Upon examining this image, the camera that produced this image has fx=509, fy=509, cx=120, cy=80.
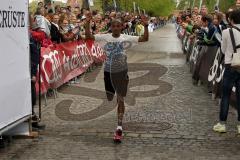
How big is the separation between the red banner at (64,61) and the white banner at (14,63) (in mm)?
3059

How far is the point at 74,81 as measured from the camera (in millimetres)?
14008

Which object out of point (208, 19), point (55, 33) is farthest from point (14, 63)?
point (208, 19)

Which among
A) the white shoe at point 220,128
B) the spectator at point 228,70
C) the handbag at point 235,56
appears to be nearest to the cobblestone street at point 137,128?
the white shoe at point 220,128

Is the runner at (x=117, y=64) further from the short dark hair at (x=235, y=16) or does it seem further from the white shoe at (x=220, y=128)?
the white shoe at (x=220, y=128)

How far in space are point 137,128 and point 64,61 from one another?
5.19 meters

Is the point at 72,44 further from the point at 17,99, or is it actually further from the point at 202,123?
the point at 17,99

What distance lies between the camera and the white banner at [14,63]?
647cm

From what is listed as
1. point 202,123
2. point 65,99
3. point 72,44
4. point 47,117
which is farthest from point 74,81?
point 202,123

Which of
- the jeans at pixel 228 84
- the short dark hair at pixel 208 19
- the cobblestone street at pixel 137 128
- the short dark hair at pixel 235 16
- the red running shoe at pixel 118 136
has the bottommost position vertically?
the cobblestone street at pixel 137 128

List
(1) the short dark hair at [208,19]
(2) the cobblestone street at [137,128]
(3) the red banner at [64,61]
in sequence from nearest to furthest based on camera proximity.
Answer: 1. (2) the cobblestone street at [137,128]
2. (3) the red banner at [64,61]
3. (1) the short dark hair at [208,19]

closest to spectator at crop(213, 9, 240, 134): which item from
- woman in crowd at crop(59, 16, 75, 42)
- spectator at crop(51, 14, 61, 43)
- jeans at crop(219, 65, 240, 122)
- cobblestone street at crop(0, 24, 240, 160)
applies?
jeans at crop(219, 65, 240, 122)

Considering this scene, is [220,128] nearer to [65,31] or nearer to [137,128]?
[137,128]

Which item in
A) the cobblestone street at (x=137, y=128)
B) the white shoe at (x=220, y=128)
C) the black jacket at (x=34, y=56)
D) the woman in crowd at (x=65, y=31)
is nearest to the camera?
the cobblestone street at (x=137, y=128)

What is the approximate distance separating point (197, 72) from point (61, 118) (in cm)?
541
